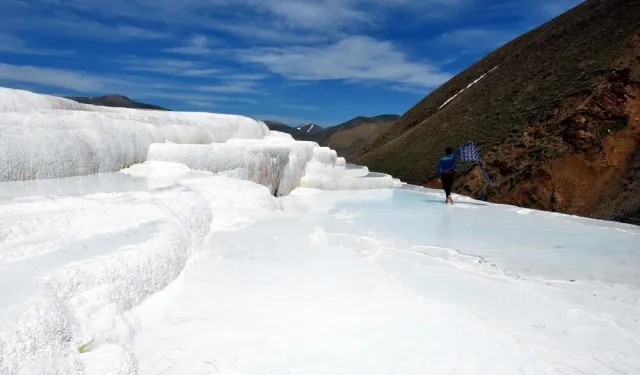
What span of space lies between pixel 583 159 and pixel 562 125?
2112mm

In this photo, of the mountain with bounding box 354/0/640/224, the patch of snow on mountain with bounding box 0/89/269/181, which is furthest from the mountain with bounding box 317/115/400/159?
the patch of snow on mountain with bounding box 0/89/269/181

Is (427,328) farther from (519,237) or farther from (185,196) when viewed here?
(519,237)

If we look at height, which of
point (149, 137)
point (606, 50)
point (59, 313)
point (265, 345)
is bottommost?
point (265, 345)

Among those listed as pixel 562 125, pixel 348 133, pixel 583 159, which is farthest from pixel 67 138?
pixel 348 133

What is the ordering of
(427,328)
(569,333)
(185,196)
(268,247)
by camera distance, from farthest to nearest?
(185,196), (268,247), (569,333), (427,328)

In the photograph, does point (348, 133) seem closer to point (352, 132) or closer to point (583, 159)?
point (352, 132)

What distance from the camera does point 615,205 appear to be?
44.7 ft

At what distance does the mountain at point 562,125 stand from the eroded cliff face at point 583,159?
0.03 meters

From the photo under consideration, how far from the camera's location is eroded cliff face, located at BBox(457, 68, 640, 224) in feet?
49.1

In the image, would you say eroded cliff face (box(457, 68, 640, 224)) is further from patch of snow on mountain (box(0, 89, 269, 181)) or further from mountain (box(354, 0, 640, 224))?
patch of snow on mountain (box(0, 89, 269, 181))

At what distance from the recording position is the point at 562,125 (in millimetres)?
17547

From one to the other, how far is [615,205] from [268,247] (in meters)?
13.7

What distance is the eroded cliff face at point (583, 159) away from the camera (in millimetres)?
14969

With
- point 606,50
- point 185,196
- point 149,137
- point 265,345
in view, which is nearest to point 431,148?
point 606,50
